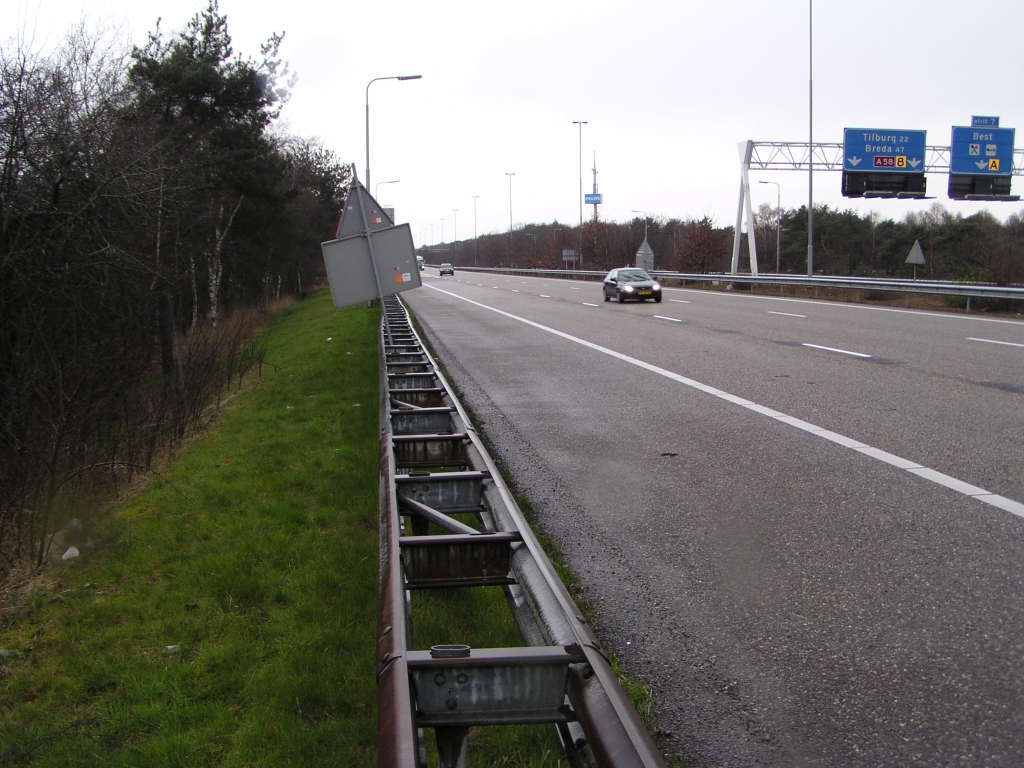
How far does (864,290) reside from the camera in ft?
99.0

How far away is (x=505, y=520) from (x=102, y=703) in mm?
1996

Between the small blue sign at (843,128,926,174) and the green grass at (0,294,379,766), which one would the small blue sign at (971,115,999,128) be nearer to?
the small blue sign at (843,128,926,174)

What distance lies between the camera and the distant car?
32.9 metres


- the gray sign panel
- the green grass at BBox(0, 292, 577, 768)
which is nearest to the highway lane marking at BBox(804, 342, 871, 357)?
the gray sign panel

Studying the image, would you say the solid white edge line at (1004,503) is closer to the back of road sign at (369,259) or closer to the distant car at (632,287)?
the back of road sign at (369,259)

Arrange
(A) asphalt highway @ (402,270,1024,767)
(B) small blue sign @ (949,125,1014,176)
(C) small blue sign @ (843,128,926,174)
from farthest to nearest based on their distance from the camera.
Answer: (C) small blue sign @ (843,128,926,174) < (B) small blue sign @ (949,125,1014,176) < (A) asphalt highway @ (402,270,1024,767)

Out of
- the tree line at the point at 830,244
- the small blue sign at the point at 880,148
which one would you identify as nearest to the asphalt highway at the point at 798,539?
the small blue sign at the point at 880,148

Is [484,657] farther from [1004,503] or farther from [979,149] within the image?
[979,149]

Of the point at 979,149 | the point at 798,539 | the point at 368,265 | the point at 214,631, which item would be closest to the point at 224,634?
the point at 214,631

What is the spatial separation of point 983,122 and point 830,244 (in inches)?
1890

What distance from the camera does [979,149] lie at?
127 feet

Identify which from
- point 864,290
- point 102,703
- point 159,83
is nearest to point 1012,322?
point 864,290

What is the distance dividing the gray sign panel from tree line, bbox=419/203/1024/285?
33.0m

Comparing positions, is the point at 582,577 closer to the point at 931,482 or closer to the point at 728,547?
the point at 728,547
